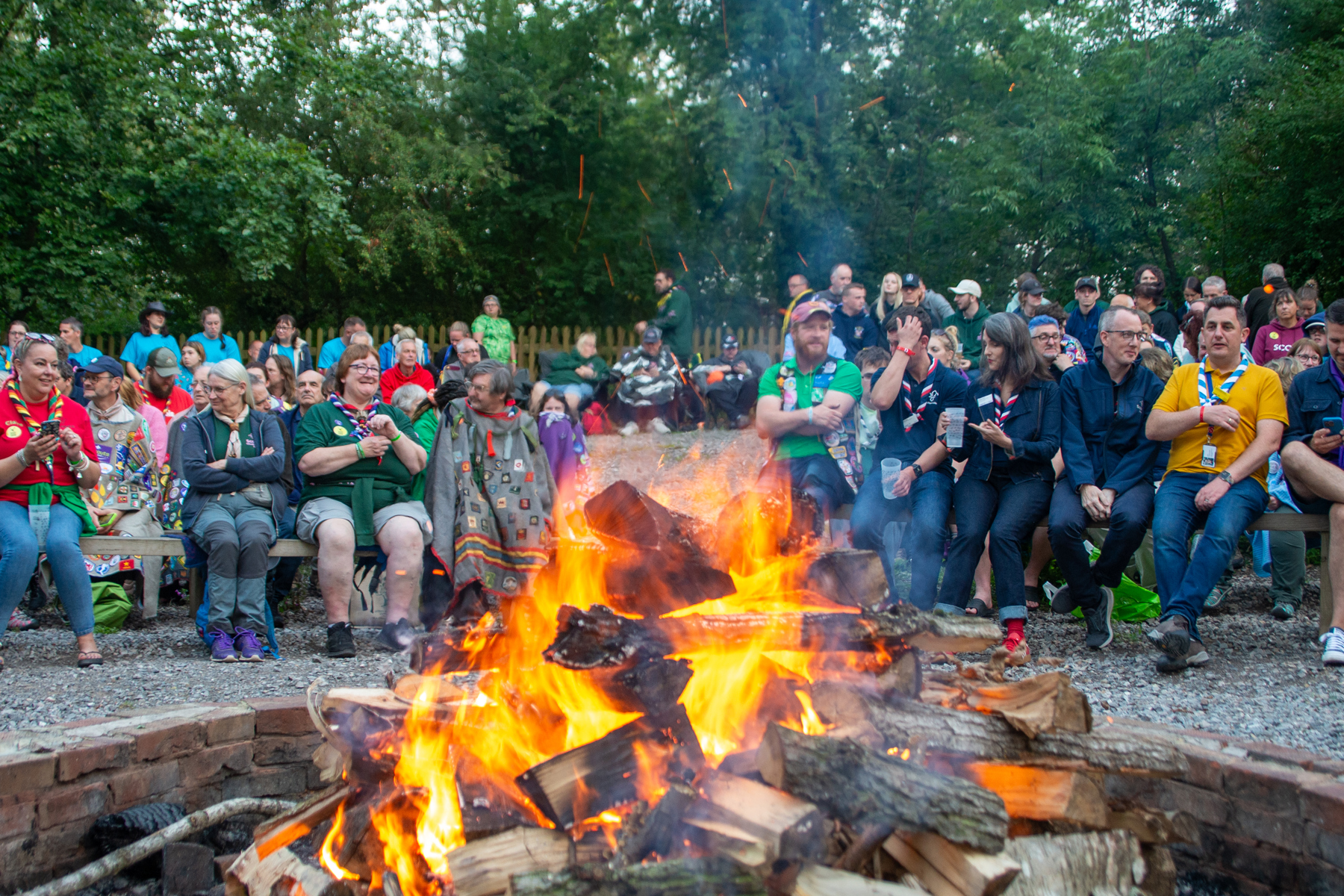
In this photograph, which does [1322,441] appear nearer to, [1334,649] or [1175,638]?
[1334,649]

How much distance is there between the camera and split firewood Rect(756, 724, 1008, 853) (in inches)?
100.0

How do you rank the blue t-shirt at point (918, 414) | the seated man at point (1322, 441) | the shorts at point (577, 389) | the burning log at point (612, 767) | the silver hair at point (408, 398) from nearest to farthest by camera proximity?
the burning log at point (612, 767), the seated man at point (1322, 441), the blue t-shirt at point (918, 414), the silver hair at point (408, 398), the shorts at point (577, 389)

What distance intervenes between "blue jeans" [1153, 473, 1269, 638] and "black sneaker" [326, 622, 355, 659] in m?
4.54

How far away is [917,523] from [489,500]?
2.59 m

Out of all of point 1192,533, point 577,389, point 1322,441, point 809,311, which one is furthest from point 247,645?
point 577,389

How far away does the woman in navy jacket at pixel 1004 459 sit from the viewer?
5.55 meters

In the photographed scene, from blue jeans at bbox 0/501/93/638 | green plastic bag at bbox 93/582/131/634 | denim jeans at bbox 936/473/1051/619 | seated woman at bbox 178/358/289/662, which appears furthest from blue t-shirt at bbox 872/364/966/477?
green plastic bag at bbox 93/582/131/634

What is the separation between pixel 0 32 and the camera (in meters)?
15.1

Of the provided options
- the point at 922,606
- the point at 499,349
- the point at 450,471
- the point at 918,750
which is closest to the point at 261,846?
the point at 918,750

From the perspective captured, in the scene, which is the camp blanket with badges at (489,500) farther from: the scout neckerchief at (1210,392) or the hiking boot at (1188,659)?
the scout neckerchief at (1210,392)

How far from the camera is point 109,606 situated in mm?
6809

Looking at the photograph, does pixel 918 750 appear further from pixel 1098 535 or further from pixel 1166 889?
pixel 1098 535

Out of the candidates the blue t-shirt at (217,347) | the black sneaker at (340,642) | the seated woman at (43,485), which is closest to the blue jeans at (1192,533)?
the black sneaker at (340,642)

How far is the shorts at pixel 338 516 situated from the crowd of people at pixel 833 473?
0.7 inches
